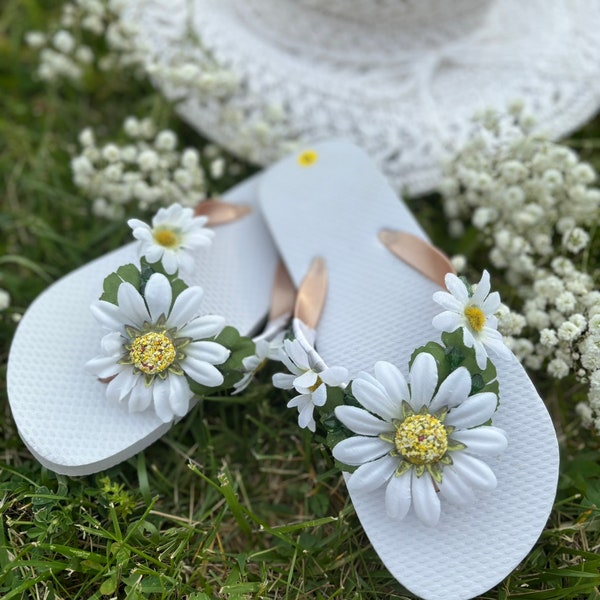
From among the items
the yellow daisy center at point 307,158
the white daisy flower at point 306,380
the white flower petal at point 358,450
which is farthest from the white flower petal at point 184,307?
the yellow daisy center at point 307,158

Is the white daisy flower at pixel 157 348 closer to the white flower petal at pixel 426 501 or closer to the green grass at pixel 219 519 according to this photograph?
the green grass at pixel 219 519

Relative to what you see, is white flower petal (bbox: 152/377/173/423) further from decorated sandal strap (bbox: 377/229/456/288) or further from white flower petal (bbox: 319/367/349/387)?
decorated sandal strap (bbox: 377/229/456/288)

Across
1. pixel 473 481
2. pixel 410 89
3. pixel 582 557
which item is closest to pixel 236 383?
pixel 473 481

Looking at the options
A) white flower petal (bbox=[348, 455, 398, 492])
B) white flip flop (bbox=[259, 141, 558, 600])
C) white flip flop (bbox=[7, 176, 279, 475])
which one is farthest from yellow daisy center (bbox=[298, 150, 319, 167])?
white flower petal (bbox=[348, 455, 398, 492])

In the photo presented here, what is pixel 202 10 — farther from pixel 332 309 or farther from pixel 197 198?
pixel 332 309

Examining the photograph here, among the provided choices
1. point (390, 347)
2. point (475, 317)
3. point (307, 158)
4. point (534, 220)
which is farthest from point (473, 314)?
point (307, 158)

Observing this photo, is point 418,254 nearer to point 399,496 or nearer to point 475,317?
point 475,317
